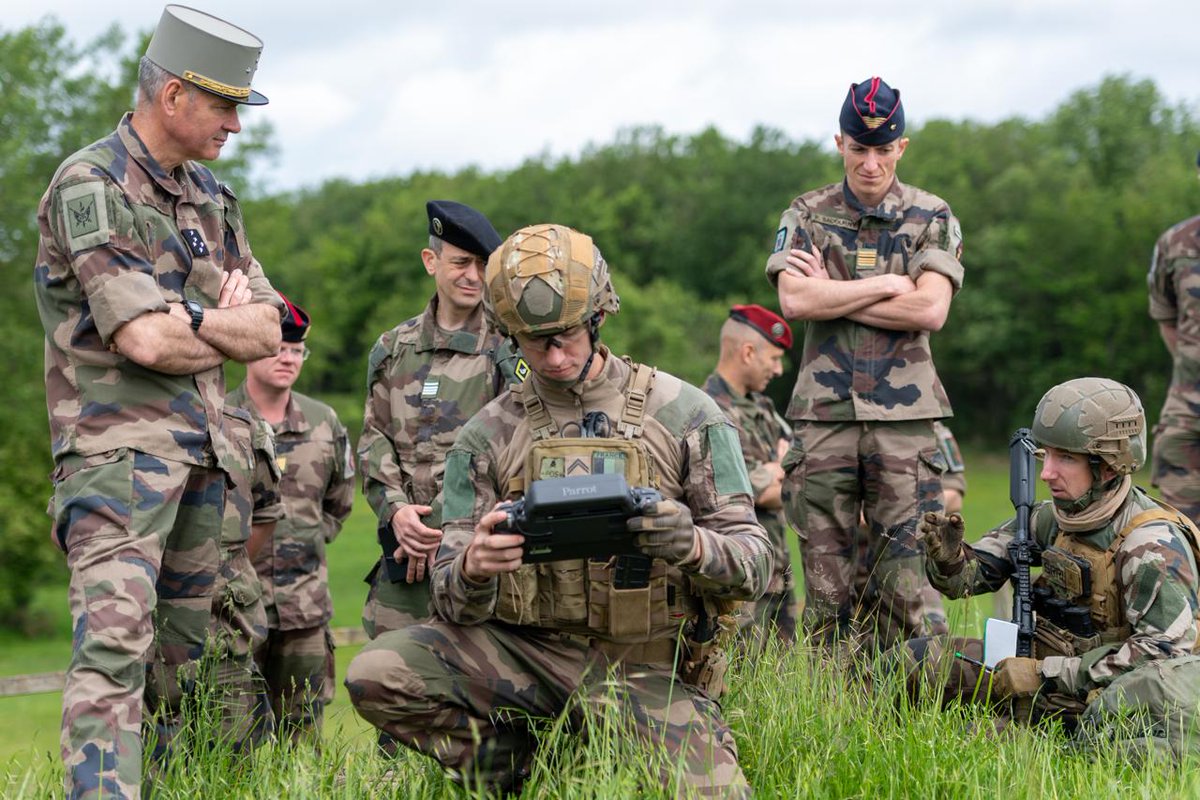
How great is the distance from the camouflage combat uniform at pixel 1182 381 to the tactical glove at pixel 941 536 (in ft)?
12.2

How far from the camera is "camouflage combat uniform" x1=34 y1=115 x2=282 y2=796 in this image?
4.75 metres

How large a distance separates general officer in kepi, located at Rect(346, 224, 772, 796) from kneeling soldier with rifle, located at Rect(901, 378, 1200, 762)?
1.18m

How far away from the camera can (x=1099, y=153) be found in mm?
68250

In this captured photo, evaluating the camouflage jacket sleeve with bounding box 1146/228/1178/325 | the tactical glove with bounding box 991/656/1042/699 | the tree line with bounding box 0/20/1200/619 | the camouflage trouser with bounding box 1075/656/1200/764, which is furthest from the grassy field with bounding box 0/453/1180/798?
the tree line with bounding box 0/20/1200/619

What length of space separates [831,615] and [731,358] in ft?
9.39

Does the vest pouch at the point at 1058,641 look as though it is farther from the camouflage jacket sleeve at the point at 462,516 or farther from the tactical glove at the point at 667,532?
the camouflage jacket sleeve at the point at 462,516

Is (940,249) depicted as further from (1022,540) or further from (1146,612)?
(1146,612)

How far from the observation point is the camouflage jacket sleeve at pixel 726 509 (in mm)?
4727

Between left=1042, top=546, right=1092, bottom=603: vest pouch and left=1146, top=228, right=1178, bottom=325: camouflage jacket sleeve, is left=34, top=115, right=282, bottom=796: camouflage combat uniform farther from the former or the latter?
left=1146, top=228, right=1178, bottom=325: camouflage jacket sleeve

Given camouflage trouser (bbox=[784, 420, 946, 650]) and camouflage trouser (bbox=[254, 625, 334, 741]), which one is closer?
camouflage trouser (bbox=[784, 420, 946, 650])

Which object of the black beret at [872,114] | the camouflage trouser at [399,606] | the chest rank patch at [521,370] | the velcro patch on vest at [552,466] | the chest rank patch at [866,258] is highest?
the black beret at [872,114]

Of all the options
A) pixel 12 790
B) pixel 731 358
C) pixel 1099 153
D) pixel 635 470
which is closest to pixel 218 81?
pixel 635 470

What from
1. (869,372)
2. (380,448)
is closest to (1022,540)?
(869,372)

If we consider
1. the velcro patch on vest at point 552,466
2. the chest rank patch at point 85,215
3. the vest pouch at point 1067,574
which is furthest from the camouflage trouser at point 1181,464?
the chest rank patch at point 85,215
